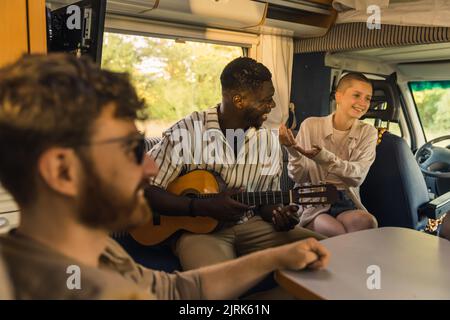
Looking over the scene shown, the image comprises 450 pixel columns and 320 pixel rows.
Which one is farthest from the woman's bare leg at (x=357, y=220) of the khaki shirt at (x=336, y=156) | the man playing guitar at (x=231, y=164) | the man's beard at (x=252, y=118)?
the man's beard at (x=252, y=118)

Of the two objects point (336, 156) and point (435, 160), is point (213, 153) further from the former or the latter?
point (435, 160)

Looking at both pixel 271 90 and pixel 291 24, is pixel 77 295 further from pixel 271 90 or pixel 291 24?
pixel 291 24

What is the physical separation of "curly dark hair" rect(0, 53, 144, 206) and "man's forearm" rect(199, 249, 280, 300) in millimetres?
556

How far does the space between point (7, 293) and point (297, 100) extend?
303cm

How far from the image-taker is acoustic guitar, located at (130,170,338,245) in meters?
1.85

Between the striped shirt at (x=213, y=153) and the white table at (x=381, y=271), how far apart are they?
75cm

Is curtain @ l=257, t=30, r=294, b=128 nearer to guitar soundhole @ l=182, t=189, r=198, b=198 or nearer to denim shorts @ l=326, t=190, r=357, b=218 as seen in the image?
denim shorts @ l=326, t=190, r=357, b=218

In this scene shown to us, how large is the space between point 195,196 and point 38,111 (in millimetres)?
1244

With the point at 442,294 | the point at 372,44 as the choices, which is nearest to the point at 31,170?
the point at 442,294

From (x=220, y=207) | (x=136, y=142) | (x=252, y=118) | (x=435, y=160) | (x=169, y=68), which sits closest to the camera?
(x=136, y=142)

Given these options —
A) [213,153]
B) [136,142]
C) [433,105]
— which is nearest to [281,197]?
[213,153]

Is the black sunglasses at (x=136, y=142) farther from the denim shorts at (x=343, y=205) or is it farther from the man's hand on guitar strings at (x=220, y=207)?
the denim shorts at (x=343, y=205)


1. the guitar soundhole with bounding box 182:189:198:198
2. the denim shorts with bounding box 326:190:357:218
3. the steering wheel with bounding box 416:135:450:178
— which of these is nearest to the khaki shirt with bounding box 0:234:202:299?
the guitar soundhole with bounding box 182:189:198:198

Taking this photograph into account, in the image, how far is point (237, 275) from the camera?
42.4 inches
